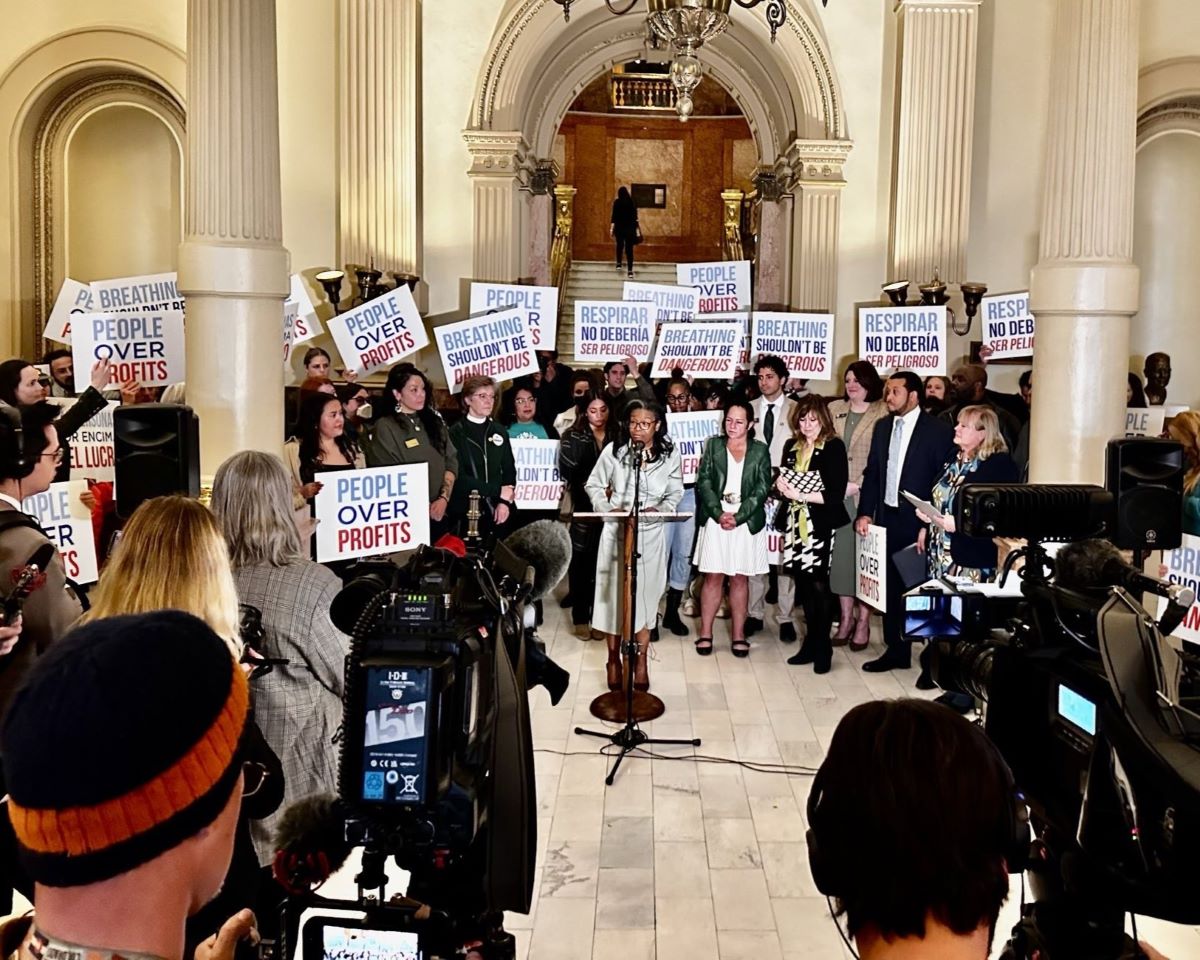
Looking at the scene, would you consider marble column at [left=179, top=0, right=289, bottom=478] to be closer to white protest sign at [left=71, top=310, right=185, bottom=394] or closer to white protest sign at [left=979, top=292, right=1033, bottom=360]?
white protest sign at [left=71, top=310, right=185, bottom=394]

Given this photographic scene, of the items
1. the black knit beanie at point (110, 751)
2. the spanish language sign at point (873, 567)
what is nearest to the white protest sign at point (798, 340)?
the spanish language sign at point (873, 567)

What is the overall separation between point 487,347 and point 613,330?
5.23ft

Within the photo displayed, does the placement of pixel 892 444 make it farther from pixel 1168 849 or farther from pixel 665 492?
pixel 1168 849

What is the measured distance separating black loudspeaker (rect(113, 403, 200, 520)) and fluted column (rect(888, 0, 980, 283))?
8524mm

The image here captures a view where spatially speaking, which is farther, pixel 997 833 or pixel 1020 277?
pixel 1020 277

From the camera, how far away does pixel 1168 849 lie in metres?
2.11

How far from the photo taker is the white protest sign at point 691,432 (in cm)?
848

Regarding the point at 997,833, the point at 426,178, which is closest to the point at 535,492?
the point at 426,178

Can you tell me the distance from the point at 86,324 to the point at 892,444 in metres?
4.71

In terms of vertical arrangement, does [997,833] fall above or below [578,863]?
above

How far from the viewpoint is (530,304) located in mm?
9688

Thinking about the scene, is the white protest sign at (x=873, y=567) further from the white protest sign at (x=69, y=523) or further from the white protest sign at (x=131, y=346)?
the white protest sign at (x=69, y=523)

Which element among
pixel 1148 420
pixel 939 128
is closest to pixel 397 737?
pixel 1148 420

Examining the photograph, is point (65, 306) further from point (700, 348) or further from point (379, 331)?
point (700, 348)
